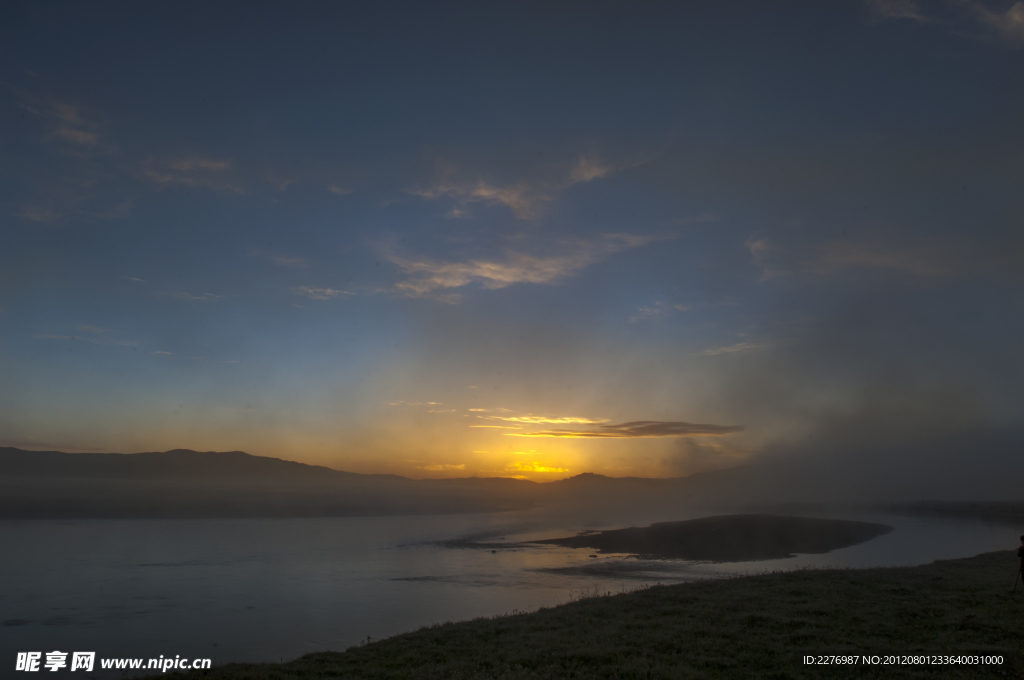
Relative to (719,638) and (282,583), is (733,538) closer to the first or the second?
(282,583)

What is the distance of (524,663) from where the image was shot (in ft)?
55.7

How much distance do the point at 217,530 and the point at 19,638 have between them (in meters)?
83.3

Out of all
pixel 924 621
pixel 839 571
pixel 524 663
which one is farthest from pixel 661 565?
pixel 524 663

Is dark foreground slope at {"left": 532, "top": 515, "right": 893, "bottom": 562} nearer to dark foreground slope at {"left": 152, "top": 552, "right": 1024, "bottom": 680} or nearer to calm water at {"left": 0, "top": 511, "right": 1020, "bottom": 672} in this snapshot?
calm water at {"left": 0, "top": 511, "right": 1020, "bottom": 672}

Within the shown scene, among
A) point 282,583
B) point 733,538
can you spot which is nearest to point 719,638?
point 282,583

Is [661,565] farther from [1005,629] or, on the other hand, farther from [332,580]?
[1005,629]

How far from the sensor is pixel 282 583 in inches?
1773

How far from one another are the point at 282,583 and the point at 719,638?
38.9m

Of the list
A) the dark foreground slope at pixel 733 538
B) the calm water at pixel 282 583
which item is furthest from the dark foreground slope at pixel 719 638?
the dark foreground slope at pixel 733 538

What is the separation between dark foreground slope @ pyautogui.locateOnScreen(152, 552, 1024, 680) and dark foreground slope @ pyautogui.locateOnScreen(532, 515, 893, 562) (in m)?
35.1

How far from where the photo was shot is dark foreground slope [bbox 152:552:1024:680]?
51.7ft

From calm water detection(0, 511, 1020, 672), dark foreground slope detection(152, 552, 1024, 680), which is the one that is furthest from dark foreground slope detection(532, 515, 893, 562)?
dark foreground slope detection(152, 552, 1024, 680)

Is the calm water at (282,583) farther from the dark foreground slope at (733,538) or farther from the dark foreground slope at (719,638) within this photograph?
the dark foreground slope at (719,638)

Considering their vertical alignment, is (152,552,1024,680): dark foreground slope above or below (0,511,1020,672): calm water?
above
